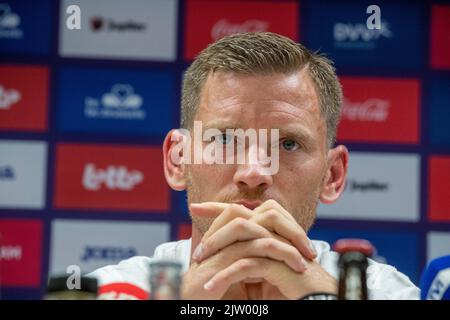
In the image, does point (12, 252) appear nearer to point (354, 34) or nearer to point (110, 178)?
point (110, 178)

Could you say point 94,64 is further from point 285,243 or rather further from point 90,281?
point 90,281

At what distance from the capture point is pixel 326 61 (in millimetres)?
1531

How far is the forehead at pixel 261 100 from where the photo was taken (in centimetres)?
131

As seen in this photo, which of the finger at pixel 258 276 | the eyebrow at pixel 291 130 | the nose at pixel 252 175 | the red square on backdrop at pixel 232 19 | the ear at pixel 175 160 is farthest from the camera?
the red square on backdrop at pixel 232 19

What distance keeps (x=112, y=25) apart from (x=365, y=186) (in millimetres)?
1114

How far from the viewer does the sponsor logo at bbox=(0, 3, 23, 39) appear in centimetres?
294

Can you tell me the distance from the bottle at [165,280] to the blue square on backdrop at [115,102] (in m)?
2.15

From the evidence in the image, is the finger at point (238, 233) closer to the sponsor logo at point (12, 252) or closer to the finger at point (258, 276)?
the finger at point (258, 276)

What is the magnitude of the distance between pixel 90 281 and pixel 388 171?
2.28 m

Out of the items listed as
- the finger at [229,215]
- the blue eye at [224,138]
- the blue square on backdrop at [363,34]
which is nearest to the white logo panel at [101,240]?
the blue square on backdrop at [363,34]

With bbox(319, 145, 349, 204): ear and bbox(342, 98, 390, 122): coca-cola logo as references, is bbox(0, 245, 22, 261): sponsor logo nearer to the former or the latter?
bbox(342, 98, 390, 122): coca-cola logo

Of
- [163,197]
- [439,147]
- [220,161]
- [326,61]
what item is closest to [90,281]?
[220,161]

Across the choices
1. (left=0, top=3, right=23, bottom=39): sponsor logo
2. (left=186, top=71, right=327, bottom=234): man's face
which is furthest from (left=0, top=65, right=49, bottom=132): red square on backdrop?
(left=186, top=71, right=327, bottom=234): man's face

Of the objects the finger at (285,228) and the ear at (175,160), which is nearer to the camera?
the finger at (285,228)
